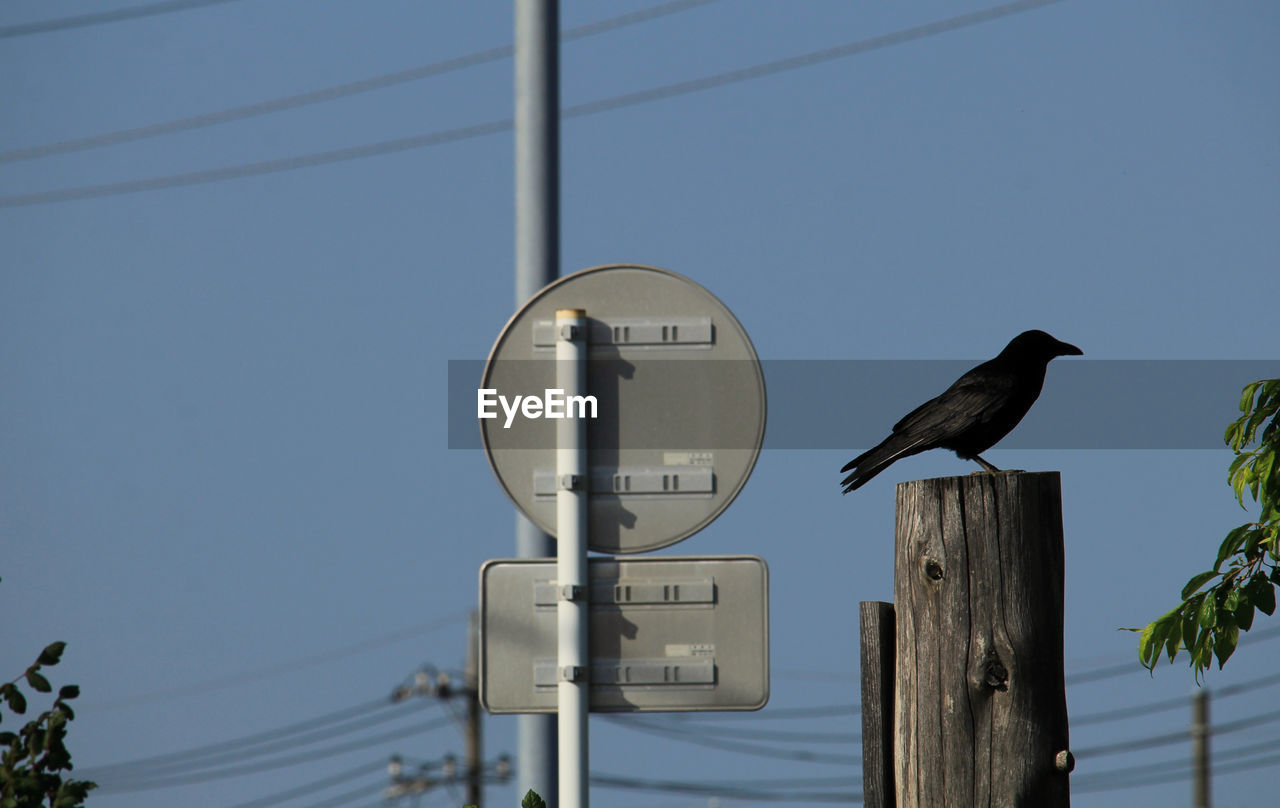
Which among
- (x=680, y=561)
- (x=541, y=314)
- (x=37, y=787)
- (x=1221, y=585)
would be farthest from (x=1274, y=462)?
(x=37, y=787)

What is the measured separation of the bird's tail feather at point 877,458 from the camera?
15.6ft

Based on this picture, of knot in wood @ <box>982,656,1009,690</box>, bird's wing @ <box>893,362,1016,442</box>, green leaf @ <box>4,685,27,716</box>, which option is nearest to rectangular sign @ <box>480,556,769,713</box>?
knot in wood @ <box>982,656,1009,690</box>

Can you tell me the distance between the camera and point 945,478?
3648 mm

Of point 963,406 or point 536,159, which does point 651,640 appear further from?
point 536,159

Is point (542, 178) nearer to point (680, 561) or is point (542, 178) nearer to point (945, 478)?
point (680, 561)

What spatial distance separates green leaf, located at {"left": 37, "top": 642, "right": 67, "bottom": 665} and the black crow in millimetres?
2532

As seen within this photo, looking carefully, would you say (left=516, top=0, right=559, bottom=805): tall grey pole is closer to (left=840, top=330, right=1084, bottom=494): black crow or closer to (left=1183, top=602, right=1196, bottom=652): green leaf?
(left=840, top=330, right=1084, bottom=494): black crow

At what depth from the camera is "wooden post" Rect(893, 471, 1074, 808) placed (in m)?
3.52

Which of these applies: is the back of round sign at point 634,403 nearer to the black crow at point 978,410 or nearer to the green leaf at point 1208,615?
the black crow at point 978,410

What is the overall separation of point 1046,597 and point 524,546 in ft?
6.39

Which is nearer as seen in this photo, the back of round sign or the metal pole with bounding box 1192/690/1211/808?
the back of round sign

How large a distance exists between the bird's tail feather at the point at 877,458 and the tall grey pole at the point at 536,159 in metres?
1.01

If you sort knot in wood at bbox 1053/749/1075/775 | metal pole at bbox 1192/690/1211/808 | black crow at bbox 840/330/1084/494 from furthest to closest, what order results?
1. metal pole at bbox 1192/690/1211/808
2. black crow at bbox 840/330/1084/494
3. knot in wood at bbox 1053/749/1075/775

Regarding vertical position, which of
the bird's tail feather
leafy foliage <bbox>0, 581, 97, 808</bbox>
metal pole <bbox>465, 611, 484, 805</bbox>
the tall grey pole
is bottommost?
metal pole <bbox>465, 611, 484, 805</bbox>
